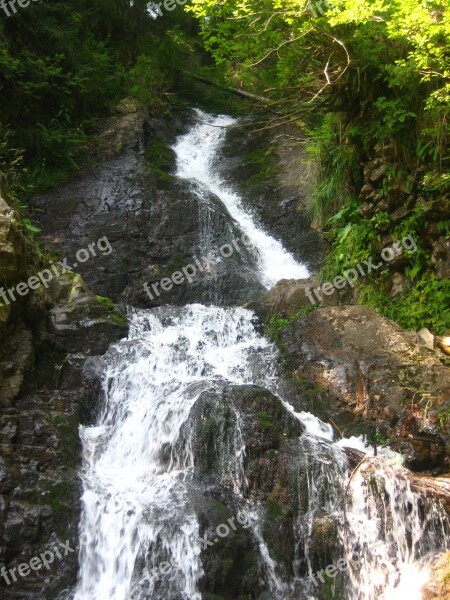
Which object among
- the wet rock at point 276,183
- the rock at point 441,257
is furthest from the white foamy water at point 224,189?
the rock at point 441,257

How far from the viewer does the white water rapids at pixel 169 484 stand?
445 cm

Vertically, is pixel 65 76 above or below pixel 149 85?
below

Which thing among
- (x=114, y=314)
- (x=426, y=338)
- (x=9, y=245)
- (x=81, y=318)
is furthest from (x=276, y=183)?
(x=9, y=245)

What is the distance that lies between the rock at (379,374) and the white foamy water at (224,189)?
131 inches

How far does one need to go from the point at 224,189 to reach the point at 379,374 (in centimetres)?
825

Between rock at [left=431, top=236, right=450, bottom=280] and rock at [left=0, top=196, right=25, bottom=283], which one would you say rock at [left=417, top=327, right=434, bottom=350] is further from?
rock at [left=0, top=196, right=25, bottom=283]

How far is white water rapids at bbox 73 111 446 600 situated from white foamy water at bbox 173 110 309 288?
9.33 feet

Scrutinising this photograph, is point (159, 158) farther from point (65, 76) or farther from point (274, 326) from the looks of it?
point (274, 326)

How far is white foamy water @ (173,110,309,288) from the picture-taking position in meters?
10.6

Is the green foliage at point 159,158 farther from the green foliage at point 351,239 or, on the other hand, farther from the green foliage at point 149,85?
the green foliage at point 351,239

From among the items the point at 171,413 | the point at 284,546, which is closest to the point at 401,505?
the point at 284,546

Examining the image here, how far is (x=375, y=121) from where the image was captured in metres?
6.95

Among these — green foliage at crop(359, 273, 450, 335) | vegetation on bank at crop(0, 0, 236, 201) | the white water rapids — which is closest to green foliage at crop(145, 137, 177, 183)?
vegetation on bank at crop(0, 0, 236, 201)

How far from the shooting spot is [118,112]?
14.1m
